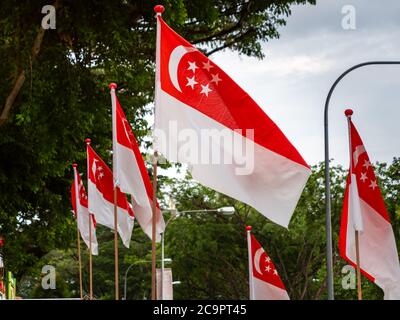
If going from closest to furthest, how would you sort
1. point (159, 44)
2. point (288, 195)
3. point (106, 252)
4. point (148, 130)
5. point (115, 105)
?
1. point (288, 195)
2. point (159, 44)
3. point (115, 105)
4. point (148, 130)
5. point (106, 252)

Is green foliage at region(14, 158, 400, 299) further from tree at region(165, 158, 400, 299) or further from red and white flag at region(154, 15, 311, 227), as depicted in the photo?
red and white flag at region(154, 15, 311, 227)

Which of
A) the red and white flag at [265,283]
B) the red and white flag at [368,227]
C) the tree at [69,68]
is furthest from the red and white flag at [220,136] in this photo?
the tree at [69,68]

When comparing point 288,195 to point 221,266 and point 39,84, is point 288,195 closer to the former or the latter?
point 39,84

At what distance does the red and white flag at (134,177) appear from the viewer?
484 inches

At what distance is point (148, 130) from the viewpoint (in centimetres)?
2819

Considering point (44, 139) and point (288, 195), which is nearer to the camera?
point (288, 195)

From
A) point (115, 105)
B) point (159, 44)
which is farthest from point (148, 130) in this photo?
point (159, 44)

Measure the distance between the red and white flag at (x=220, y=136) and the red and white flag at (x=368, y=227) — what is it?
2.68m

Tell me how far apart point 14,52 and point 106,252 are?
210 ft

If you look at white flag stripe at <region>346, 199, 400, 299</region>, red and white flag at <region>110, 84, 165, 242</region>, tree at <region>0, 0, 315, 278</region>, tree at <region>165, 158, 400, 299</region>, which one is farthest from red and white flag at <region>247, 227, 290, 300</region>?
tree at <region>165, 158, 400, 299</region>

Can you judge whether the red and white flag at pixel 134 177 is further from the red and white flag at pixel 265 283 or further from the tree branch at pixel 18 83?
the tree branch at pixel 18 83

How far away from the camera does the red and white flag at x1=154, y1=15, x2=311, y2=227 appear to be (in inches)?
336

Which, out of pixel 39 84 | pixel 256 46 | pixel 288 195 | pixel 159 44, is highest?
pixel 256 46
